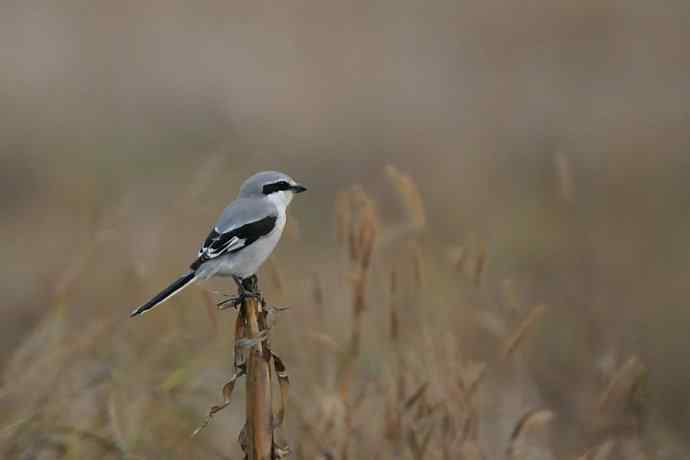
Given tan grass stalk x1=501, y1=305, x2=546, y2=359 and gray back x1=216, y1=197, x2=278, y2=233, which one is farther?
gray back x1=216, y1=197, x2=278, y2=233

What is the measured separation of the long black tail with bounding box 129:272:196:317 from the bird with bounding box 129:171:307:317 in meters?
0.06

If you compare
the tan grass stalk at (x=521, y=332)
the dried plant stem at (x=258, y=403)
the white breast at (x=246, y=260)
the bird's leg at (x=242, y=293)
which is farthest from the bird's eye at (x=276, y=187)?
the dried plant stem at (x=258, y=403)

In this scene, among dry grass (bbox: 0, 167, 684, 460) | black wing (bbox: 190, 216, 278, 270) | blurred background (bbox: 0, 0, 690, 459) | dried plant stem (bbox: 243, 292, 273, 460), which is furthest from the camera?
blurred background (bbox: 0, 0, 690, 459)

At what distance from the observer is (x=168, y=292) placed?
2.90m

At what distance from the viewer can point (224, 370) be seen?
465cm

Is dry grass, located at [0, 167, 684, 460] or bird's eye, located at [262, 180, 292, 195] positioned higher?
bird's eye, located at [262, 180, 292, 195]

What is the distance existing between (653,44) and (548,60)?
0.74m

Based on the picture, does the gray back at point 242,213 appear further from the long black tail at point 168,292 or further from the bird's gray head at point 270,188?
the long black tail at point 168,292

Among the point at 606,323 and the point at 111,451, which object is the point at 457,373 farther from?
the point at 606,323

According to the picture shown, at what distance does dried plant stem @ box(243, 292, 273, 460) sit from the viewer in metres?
2.38

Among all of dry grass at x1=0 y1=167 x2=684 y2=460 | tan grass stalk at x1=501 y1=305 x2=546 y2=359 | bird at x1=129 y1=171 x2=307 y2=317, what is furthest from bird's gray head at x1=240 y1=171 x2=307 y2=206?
tan grass stalk at x1=501 y1=305 x2=546 y2=359

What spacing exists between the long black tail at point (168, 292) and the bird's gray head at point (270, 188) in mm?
325

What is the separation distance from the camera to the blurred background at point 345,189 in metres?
3.47

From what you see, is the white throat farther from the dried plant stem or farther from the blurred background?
the dried plant stem
